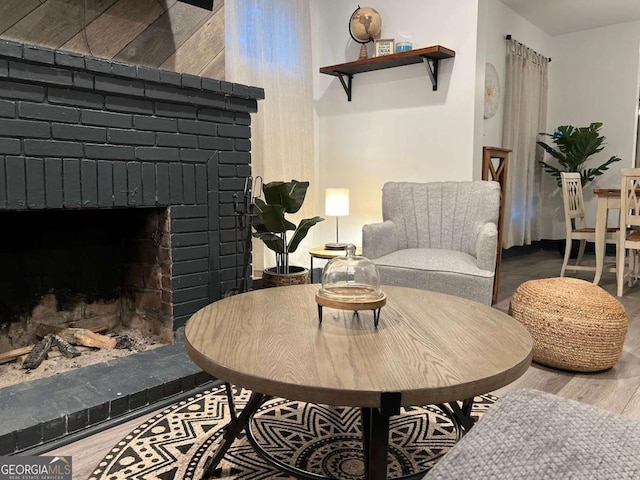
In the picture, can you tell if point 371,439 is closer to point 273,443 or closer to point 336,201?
point 273,443

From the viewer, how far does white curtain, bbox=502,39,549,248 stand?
5367 millimetres

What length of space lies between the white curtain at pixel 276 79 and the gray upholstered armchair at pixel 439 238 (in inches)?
40.3

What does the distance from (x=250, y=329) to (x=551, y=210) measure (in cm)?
606

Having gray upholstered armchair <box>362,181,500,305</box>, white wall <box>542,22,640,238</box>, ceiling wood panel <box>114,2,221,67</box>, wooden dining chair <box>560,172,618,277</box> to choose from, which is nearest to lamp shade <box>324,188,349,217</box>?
gray upholstered armchair <box>362,181,500,305</box>

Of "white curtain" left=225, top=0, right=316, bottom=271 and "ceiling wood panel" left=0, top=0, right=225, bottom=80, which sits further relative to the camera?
"white curtain" left=225, top=0, right=316, bottom=271

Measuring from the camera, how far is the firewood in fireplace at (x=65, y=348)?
2.24 m

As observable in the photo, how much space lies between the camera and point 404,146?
395 centimetres

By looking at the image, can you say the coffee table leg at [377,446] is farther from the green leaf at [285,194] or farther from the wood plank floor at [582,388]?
the green leaf at [285,194]

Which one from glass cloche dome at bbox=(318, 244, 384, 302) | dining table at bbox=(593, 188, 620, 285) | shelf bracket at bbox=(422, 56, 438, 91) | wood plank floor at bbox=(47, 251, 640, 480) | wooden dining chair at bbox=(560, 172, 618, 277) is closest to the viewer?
glass cloche dome at bbox=(318, 244, 384, 302)

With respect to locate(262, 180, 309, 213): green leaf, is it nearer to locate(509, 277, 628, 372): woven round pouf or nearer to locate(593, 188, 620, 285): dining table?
locate(509, 277, 628, 372): woven round pouf

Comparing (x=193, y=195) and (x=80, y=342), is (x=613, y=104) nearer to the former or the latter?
(x=193, y=195)

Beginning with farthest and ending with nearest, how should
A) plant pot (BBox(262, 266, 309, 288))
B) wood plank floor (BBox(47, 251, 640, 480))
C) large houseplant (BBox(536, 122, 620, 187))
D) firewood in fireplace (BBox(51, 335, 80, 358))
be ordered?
large houseplant (BBox(536, 122, 620, 187)), plant pot (BBox(262, 266, 309, 288)), firewood in fireplace (BBox(51, 335, 80, 358)), wood plank floor (BBox(47, 251, 640, 480))

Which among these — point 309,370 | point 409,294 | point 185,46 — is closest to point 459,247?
point 409,294

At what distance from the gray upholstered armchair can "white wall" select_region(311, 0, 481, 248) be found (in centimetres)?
58
